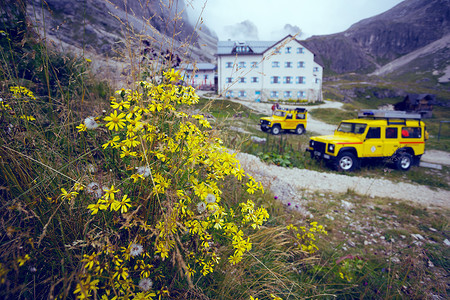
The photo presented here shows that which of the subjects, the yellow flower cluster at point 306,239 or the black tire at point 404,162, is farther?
the black tire at point 404,162

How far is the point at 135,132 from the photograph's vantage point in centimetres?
155

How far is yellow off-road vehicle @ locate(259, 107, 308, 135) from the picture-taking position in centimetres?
1586

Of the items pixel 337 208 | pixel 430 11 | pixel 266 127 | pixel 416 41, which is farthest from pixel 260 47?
pixel 430 11

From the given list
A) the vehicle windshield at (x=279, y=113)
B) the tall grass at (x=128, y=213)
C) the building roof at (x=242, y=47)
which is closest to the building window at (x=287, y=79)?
the building roof at (x=242, y=47)

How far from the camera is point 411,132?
9.14 meters

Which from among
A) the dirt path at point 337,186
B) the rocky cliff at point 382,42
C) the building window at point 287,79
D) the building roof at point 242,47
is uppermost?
the rocky cliff at point 382,42

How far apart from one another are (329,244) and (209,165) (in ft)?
11.1

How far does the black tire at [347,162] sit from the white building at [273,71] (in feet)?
96.5

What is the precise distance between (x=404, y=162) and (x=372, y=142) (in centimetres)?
212

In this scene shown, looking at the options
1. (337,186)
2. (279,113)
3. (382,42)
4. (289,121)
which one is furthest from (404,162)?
(382,42)

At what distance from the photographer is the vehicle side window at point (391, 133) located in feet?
28.7

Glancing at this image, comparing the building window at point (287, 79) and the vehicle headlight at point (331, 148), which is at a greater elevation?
the building window at point (287, 79)

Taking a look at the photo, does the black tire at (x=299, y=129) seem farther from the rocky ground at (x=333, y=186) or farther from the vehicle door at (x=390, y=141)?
the rocky ground at (x=333, y=186)

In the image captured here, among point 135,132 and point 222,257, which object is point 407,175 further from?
point 135,132
